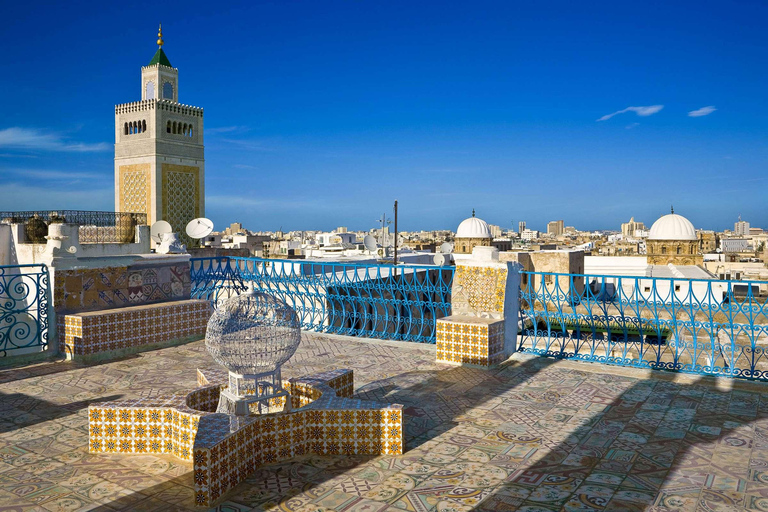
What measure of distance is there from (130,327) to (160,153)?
20921 mm

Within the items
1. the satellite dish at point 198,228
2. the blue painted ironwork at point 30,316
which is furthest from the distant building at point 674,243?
the blue painted ironwork at point 30,316

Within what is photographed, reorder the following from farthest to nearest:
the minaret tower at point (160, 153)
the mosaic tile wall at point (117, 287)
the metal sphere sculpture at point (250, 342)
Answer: the minaret tower at point (160, 153)
the mosaic tile wall at point (117, 287)
the metal sphere sculpture at point (250, 342)

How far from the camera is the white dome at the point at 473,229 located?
3055cm

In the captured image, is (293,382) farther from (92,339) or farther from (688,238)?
(688,238)

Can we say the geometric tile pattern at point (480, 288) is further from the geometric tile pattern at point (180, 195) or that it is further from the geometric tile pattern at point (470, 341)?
the geometric tile pattern at point (180, 195)

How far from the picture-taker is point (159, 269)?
635 cm

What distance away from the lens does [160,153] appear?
2462 cm

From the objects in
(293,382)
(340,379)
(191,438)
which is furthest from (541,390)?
(191,438)

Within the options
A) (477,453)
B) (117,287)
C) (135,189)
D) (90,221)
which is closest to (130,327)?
(117,287)

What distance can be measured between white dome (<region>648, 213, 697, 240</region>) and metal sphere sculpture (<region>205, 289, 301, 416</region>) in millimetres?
28601

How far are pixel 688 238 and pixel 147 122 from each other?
82.9ft

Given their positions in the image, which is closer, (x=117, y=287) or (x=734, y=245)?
(x=117, y=287)

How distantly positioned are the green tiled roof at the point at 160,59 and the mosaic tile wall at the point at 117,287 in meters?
22.2

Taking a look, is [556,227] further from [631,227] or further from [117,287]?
[117,287]
